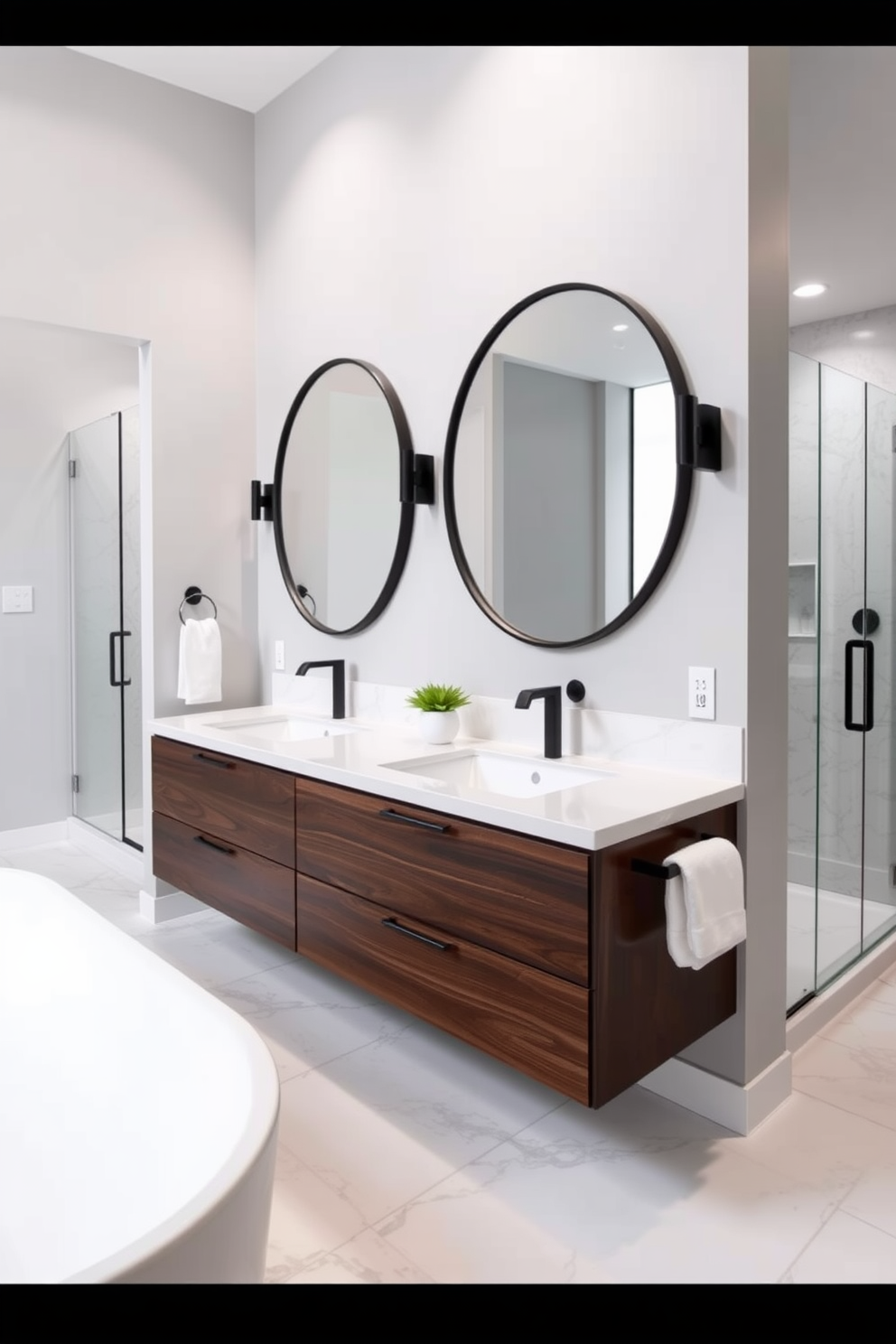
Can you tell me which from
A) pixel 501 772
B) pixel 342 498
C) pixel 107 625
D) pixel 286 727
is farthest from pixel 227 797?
pixel 107 625

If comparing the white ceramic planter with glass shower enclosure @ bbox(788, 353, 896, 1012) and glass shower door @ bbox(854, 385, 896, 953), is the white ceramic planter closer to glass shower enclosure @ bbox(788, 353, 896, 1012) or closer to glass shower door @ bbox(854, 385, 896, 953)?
glass shower enclosure @ bbox(788, 353, 896, 1012)

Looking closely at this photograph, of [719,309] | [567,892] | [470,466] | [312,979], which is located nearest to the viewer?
[567,892]

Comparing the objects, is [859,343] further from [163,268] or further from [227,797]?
[227,797]

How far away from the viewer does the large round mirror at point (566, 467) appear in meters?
2.24

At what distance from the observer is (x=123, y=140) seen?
3236 millimetres

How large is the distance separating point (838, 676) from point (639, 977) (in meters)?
1.40

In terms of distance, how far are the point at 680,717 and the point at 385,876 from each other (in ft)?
2.61

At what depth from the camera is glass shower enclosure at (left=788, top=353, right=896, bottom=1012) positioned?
2.55m

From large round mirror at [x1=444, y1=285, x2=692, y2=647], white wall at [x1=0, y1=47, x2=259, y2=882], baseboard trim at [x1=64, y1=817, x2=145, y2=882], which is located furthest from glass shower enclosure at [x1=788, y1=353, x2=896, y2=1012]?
baseboard trim at [x1=64, y1=817, x2=145, y2=882]

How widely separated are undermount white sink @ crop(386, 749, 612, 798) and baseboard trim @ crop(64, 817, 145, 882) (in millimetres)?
1651

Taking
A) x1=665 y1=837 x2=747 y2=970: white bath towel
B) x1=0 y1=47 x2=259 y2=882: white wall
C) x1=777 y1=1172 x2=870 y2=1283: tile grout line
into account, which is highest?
x1=0 y1=47 x2=259 y2=882: white wall
